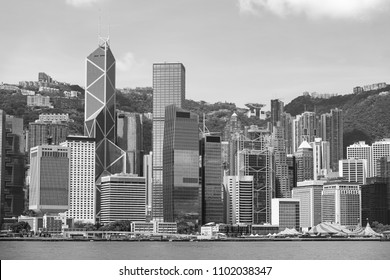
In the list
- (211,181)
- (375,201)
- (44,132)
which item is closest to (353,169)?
(375,201)

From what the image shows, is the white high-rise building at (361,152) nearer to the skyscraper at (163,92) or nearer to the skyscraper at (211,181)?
the skyscraper at (211,181)

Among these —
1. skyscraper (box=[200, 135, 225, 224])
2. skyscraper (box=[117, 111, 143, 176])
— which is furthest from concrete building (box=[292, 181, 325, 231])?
skyscraper (box=[117, 111, 143, 176])

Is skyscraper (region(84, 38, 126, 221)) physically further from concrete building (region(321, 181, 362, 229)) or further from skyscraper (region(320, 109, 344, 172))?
skyscraper (region(320, 109, 344, 172))

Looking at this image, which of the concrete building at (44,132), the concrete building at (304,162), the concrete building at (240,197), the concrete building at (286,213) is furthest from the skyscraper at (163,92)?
the concrete building at (304,162)

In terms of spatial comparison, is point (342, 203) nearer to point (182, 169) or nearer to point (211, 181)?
point (211, 181)

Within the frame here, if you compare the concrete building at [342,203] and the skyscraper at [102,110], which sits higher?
the skyscraper at [102,110]

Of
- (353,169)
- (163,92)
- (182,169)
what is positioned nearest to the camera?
(182,169)
